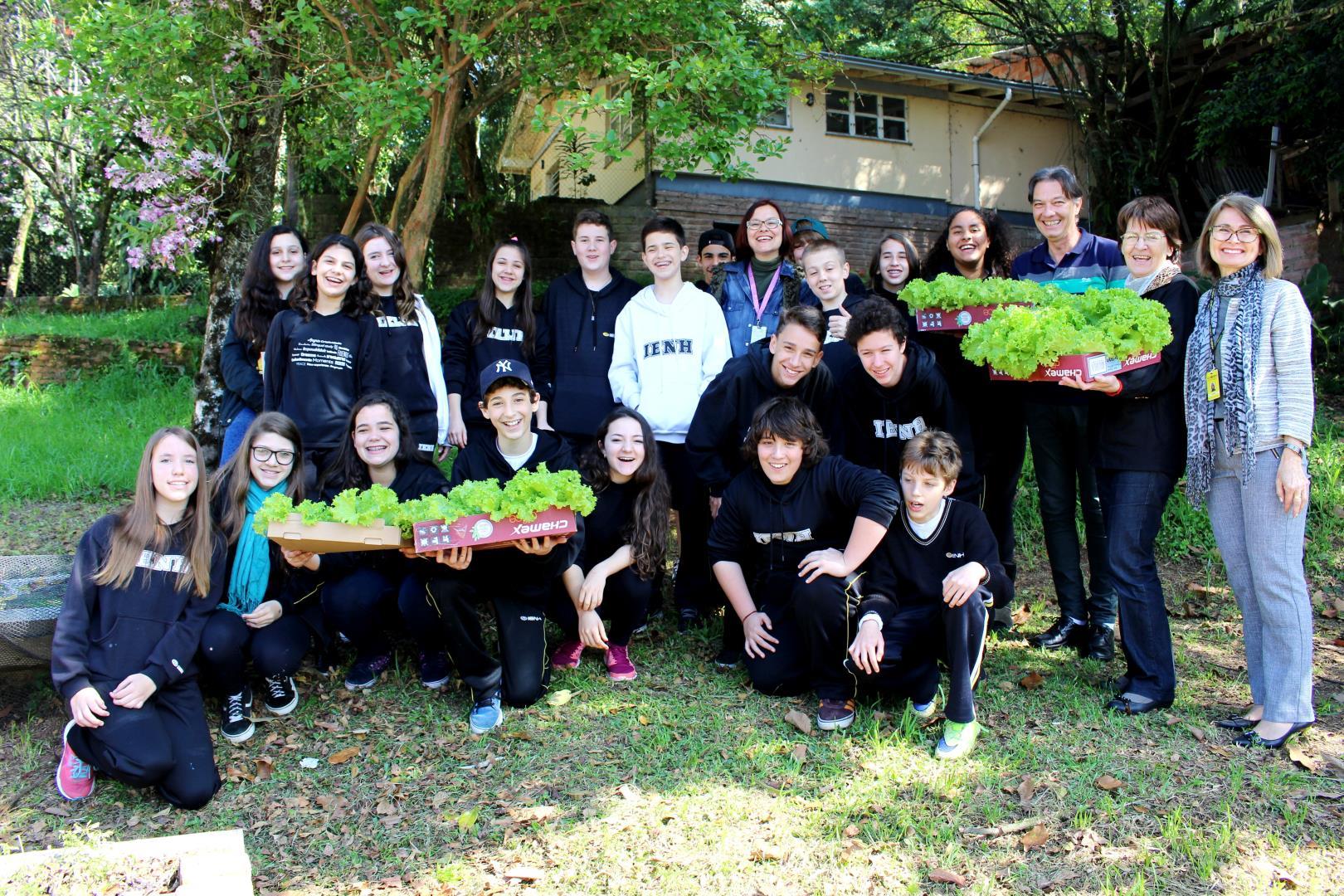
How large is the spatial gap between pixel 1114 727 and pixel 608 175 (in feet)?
52.4

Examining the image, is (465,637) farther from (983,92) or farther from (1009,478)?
(983,92)

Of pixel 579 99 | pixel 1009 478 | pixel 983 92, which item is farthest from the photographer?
pixel 983 92

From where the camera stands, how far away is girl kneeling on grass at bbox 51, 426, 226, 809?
3852 mm

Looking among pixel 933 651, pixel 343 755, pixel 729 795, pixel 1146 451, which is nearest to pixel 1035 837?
pixel 933 651

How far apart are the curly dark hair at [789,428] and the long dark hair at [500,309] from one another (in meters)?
1.52

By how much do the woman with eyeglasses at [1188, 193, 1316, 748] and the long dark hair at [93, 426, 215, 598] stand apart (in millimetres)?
4115

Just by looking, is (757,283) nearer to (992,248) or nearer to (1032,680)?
(992,248)

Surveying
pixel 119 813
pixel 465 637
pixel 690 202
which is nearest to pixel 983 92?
pixel 690 202

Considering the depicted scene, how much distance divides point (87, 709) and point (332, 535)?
1088 mm

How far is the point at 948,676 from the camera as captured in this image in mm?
4859

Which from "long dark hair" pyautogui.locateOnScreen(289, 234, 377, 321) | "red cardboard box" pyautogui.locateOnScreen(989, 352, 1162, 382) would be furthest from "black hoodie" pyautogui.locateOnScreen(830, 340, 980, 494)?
"long dark hair" pyautogui.locateOnScreen(289, 234, 377, 321)

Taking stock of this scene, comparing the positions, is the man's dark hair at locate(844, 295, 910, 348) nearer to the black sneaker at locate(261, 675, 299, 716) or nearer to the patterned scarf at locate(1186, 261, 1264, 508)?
the patterned scarf at locate(1186, 261, 1264, 508)

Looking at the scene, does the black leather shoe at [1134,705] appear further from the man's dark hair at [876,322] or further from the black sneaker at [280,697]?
the black sneaker at [280,697]

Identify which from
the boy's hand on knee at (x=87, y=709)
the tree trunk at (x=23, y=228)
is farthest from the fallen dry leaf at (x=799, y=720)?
the tree trunk at (x=23, y=228)
